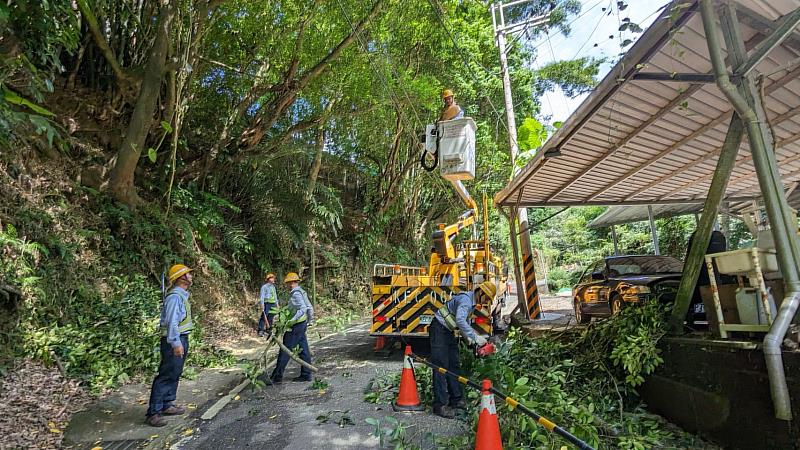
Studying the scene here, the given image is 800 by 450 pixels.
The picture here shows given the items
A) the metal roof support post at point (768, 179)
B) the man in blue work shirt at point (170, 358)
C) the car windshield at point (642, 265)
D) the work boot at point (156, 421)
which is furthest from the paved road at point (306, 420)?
the car windshield at point (642, 265)

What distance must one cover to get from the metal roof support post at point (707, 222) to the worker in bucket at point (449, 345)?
80.6 inches

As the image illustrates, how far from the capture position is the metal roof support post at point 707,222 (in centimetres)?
427

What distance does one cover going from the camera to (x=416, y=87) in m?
13.0

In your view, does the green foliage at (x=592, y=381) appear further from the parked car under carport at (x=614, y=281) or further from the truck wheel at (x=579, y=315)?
the truck wheel at (x=579, y=315)

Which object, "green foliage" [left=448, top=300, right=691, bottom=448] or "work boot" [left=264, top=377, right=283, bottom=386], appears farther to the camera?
"work boot" [left=264, top=377, right=283, bottom=386]

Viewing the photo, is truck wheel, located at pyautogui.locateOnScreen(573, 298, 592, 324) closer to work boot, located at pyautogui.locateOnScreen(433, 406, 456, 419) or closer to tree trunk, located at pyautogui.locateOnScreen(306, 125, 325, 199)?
work boot, located at pyautogui.locateOnScreen(433, 406, 456, 419)

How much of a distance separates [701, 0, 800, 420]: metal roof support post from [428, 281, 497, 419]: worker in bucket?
265cm

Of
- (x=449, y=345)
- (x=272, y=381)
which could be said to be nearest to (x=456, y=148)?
(x=449, y=345)

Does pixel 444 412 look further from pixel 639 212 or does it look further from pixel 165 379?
pixel 639 212

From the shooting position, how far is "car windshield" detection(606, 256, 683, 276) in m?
8.59

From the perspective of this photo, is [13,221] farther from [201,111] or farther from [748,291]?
[748,291]

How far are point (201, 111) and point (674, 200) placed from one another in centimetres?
1220

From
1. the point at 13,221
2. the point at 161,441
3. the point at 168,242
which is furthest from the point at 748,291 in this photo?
the point at 168,242

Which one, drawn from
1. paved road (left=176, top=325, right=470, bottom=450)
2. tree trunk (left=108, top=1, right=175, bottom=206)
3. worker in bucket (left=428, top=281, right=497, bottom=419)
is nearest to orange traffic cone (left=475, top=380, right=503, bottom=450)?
paved road (left=176, top=325, right=470, bottom=450)
